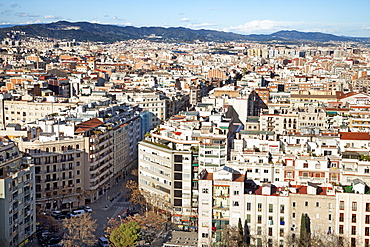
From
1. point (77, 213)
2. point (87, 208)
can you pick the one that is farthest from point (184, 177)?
point (77, 213)

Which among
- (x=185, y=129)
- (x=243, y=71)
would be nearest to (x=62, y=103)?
(x=185, y=129)

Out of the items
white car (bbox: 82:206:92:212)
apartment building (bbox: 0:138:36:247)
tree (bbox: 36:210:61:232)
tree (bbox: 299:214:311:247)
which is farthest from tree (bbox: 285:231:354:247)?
white car (bbox: 82:206:92:212)

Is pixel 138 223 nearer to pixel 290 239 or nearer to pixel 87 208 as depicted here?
pixel 87 208

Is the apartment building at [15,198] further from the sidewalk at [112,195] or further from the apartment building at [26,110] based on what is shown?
the apartment building at [26,110]

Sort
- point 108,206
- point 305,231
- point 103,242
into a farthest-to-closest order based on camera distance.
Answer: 1. point 108,206
2. point 103,242
3. point 305,231

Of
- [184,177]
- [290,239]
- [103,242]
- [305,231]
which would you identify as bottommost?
[103,242]

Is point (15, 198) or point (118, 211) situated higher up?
point (15, 198)

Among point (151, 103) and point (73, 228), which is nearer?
point (73, 228)

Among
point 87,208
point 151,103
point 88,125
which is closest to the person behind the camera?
point 87,208
